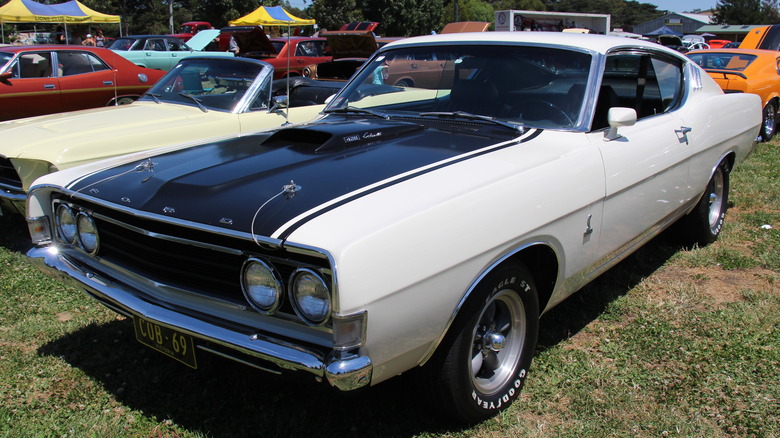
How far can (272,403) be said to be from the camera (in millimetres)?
2852

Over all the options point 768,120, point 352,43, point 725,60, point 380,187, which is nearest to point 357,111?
point 380,187

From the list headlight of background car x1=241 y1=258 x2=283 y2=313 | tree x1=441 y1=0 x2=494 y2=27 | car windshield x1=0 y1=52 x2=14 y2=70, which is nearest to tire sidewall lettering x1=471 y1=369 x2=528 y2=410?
headlight of background car x1=241 y1=258 x2=283 y2=313

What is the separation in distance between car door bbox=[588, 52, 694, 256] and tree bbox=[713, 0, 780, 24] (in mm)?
72708

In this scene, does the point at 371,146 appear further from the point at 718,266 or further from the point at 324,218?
the point at 718,266

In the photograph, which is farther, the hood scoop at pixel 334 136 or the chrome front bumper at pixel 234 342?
the hood scoop at pixel 334 136

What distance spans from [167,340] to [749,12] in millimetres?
77343

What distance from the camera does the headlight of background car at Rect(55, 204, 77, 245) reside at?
281 cm

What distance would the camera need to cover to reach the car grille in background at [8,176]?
4.86 metres

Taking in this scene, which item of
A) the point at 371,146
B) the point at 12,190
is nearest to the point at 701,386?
the point at 371,146

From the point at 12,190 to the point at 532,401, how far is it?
415 cm

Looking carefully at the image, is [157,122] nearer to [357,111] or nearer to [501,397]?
Answer: [357,111]

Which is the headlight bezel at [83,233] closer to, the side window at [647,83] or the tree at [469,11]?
the side window at [647,83]

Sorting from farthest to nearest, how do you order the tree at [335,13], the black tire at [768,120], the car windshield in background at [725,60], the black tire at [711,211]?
the tree at [335,13]
the car windshield in background at [725,60]
the black tire at [768,120]
the black tire at [711,211]

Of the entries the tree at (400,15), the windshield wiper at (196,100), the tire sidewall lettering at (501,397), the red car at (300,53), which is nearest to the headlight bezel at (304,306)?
the tire sidewall lettering at (501,397)
